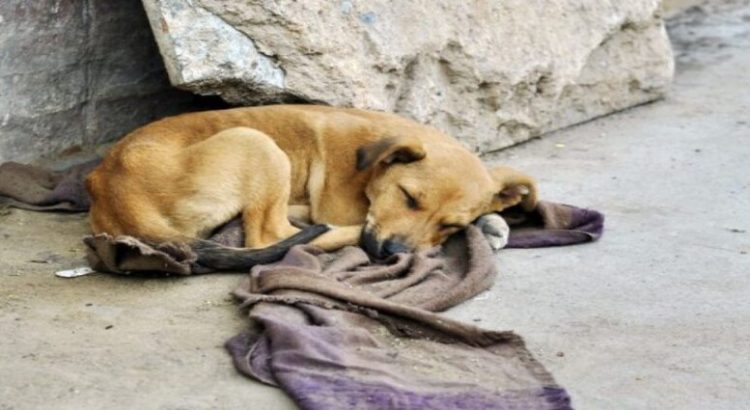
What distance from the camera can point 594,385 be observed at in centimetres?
539

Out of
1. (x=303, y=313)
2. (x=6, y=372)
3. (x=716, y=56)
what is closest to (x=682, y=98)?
(x=716, y=56)

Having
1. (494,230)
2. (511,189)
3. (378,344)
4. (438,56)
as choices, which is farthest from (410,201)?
(438,56)

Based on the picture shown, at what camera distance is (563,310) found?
623cm

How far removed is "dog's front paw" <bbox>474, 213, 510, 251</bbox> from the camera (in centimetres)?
711

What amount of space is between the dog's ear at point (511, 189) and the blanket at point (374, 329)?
21 cm

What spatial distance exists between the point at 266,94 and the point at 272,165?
98 cm

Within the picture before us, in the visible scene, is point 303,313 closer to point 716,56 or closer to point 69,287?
point 69,287

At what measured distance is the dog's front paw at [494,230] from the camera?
7113mm

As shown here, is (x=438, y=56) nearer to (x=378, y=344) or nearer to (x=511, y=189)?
(x=511, y=189)

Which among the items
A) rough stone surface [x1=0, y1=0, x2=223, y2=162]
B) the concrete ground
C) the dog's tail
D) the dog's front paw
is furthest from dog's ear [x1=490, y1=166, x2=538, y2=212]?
rough stone surface [x1=0, y1=0, x2=223, y2=162]

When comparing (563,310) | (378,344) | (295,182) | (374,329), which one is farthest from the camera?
(295,182)

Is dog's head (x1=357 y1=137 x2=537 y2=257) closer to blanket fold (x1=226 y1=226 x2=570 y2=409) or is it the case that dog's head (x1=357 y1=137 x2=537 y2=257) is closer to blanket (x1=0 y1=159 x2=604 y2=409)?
blanket (x1=0 y1=159 x2=604 y2=409)

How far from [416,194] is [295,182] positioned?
715 millimetres

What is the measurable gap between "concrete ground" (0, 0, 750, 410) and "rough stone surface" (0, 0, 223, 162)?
621 mm
